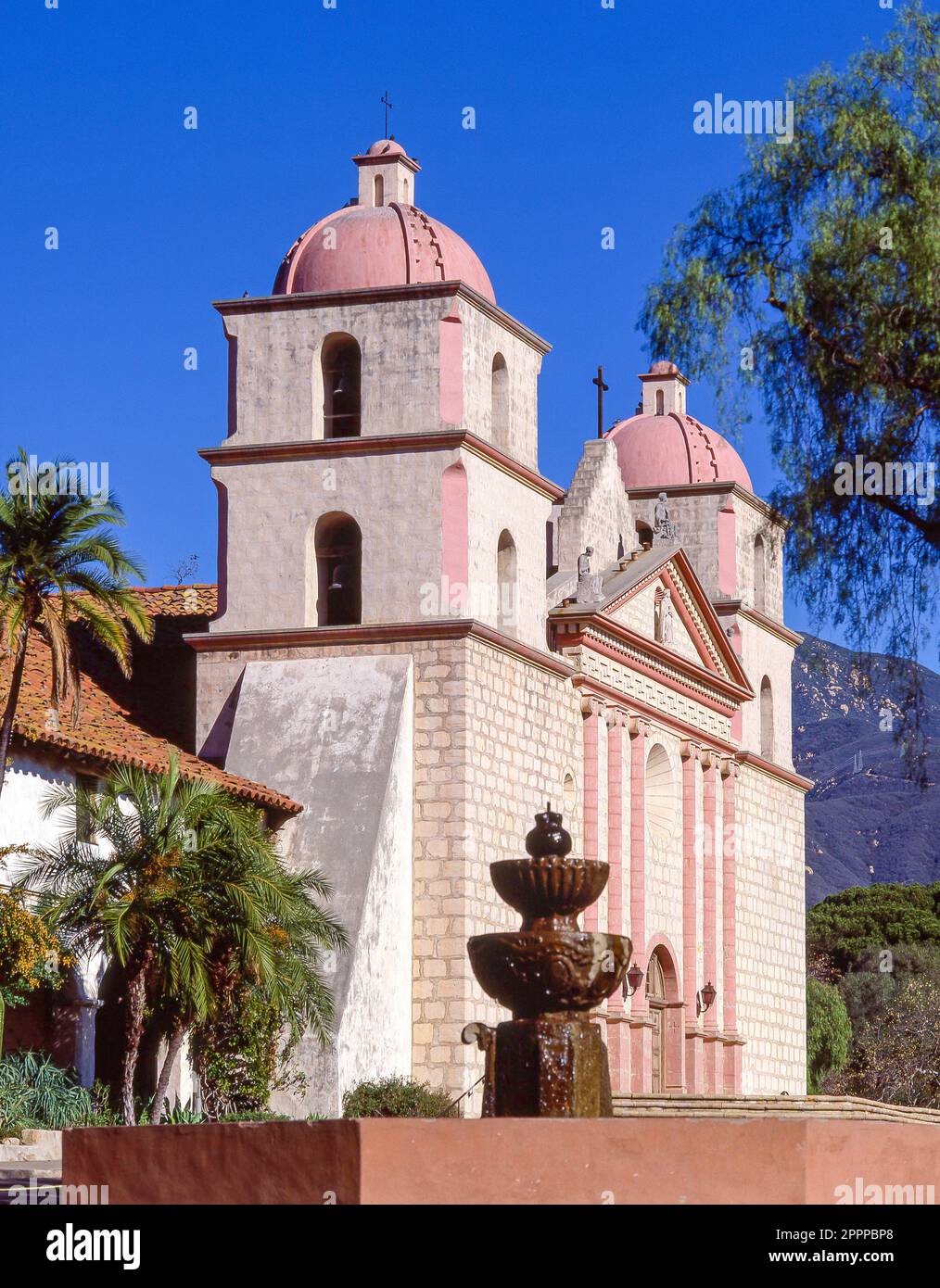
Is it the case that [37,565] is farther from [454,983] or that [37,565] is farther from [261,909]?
[454,983]

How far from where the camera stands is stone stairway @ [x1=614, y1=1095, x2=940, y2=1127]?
2558cm

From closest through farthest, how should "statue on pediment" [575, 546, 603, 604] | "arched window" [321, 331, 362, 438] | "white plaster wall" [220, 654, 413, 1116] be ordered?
"white plaster wall" [220, 654, 413, 1116] < "arched window" [321, 331, 362, 438] < "statue on pediment" [575, 546, 603, 604]

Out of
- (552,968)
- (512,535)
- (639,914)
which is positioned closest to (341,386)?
(512,535)

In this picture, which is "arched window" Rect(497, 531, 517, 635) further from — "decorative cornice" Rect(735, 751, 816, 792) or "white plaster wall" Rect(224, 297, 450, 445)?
"decorative cornice" Rect(735, 751, 816, 792)

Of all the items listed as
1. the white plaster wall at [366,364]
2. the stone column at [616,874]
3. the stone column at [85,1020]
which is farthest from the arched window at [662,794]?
the stone column at [85,1020]

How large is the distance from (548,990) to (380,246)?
17.7m

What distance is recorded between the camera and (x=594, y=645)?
38125 millimetres

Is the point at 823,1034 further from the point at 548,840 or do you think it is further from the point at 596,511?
the point at 548,840

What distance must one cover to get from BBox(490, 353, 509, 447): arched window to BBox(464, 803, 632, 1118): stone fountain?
53.5 ft

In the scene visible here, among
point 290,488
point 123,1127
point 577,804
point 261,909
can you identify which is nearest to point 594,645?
point 577,804

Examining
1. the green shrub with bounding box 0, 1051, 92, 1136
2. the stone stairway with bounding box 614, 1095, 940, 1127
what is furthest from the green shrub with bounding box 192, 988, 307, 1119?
the stone stairway with bounding box 614, 1095, 940, 1127
